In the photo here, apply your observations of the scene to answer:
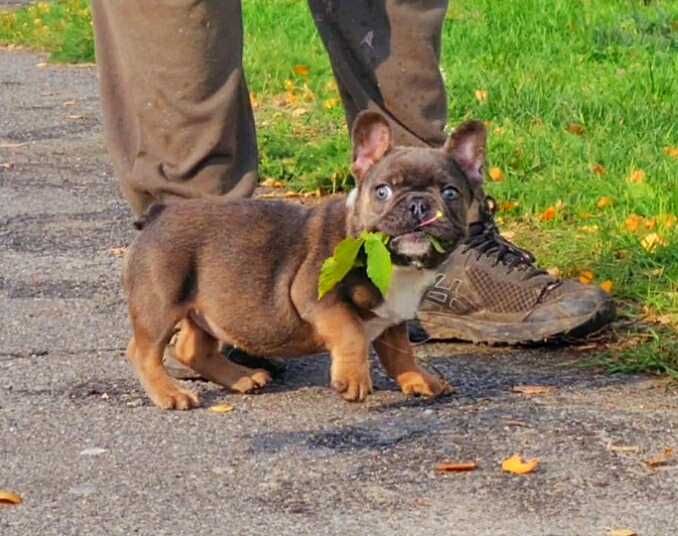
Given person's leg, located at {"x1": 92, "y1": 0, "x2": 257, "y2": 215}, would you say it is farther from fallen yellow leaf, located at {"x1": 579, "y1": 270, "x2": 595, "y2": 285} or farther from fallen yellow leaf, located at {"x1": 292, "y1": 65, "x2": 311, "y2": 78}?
fallen yellow leaf, located at {"x1": 292, "y1": 65, "x2": 311, "y2": 78}

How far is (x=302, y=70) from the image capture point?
30.7 ft

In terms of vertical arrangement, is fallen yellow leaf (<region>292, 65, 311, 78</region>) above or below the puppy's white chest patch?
below

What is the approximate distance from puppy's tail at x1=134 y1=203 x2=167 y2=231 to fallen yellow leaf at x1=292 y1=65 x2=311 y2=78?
16.9ft

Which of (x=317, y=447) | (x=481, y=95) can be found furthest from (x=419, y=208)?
(x=481, y=95)

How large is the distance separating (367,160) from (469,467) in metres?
0.85

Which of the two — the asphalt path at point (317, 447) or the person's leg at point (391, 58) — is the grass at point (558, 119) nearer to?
the asphalt path at point (317, 447)

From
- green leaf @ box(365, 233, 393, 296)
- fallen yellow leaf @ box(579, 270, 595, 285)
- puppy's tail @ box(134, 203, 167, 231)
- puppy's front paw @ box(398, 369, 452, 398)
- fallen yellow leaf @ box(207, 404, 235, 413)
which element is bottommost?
fallen yellow leaf @ box(579, 270, 595, 285)

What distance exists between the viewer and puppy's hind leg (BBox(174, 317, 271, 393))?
427cm

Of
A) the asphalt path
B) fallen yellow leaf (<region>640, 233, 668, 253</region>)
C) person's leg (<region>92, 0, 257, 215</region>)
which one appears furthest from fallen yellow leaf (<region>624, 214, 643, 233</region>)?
person's leg (<region>92, 0, 257, 215</region>)

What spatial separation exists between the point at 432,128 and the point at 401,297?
1.04 metres

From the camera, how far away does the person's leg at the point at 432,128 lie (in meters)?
4.75

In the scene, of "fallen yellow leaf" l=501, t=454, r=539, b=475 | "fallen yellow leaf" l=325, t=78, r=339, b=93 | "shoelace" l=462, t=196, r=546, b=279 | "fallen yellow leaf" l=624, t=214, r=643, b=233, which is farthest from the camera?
"fallen yellow leaf" l=325, t=78, r=339, b=93

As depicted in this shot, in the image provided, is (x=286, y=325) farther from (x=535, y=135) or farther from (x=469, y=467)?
(x=535, y=135)

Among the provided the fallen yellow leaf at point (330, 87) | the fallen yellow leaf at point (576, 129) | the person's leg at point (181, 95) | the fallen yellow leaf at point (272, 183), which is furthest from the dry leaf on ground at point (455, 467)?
the fallen yellow leaf at point (330, 87)
